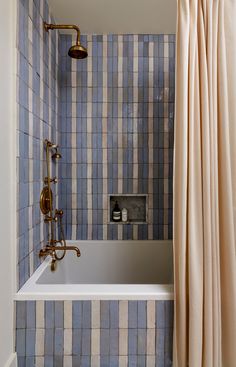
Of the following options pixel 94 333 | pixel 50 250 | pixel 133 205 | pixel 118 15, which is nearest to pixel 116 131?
pixel 133 205

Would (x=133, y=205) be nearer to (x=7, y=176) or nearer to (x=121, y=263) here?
(x=121, y=263)

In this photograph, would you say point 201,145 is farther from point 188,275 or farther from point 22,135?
point 22,135

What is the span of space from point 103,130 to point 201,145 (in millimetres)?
1166

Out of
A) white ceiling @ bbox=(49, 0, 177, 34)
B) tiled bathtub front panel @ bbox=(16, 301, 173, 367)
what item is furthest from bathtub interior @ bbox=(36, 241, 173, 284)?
white ceiling @ bbox=(49, 0, 177, 34)

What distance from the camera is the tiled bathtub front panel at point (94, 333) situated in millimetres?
1340

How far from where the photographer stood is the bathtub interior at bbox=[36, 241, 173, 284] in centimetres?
227


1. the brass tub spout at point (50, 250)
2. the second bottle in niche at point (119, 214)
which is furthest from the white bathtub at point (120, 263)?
the brass tub spout at point (50, 250)

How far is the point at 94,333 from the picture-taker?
135 cm

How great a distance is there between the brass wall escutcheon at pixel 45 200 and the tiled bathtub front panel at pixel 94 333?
24.0 inches

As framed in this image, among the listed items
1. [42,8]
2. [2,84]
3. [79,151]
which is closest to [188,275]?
[2,84]

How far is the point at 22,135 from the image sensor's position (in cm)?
141

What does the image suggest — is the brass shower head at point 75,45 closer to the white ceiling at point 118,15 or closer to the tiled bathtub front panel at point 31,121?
the tiled bathtub front panel at point 31,121

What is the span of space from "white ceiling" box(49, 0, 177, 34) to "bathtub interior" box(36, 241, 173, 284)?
1.79m

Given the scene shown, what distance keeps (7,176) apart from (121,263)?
1.37 m
